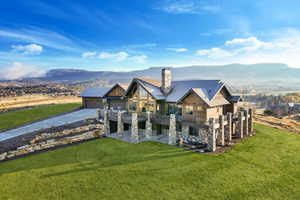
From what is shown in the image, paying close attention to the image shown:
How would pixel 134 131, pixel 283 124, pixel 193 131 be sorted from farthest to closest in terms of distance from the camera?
1. pixel 283 124
2. pixel 134 131
3. pixel 193 131

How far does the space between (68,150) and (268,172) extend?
68.3 ft

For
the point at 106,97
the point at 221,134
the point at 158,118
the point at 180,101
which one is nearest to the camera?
the point at 221,134

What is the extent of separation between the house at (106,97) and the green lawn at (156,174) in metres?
16.2

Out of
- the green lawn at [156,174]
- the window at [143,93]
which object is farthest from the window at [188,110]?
the window at [143,93]

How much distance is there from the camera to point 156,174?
47.4ft

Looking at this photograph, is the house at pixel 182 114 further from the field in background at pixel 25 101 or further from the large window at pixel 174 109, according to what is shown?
the field in background at pixel 25 101

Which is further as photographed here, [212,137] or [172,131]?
[172,131]

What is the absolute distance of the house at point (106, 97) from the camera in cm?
3540

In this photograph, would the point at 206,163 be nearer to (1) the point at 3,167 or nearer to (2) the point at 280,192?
(2) the point at 280,192

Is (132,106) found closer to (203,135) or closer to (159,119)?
(159,119)

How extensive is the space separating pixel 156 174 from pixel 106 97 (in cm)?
2659


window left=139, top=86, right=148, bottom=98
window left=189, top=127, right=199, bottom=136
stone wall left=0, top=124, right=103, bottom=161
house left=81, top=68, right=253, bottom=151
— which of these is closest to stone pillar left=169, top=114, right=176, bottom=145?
house left=81, top=68, right=253, bottom=151

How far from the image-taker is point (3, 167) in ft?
55.2

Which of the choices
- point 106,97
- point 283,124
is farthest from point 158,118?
point 283,124
